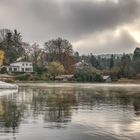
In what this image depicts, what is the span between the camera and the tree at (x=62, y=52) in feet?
523

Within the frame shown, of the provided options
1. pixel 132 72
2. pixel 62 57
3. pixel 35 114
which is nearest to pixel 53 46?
pixel 62 57

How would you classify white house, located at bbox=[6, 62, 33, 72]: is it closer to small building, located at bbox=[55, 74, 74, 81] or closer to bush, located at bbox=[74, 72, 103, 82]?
small building, located at bbox=[55, 74, 74, 81]

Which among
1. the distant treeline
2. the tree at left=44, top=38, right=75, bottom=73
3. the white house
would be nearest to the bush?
the distant treeline

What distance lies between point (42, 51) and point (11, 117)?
5743 inches

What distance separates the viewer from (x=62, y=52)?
162 meters

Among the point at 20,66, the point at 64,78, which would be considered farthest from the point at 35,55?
the point at 64,78

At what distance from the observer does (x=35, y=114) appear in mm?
23828

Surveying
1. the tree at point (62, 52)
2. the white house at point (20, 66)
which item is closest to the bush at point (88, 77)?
the tree at point (62, 52)

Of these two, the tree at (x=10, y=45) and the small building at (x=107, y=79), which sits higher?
the tree at (x=10, y=45)

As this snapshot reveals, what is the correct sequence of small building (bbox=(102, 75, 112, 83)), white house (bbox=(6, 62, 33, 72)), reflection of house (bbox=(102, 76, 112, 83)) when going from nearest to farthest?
small building (bbox=(102, 75, 112, 83)) → reflection of house (bbox=(102, 76, 112, 83)) → white house (bbox=(6, 62, 33, 72))

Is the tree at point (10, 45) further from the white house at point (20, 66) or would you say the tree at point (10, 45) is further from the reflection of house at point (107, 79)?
the reflection of house at point (107, 79)

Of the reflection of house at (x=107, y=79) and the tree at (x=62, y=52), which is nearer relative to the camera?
the reflection of house at (x=107, y=79)

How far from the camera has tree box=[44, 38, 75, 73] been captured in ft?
523

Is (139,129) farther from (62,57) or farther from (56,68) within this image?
(62,57)
